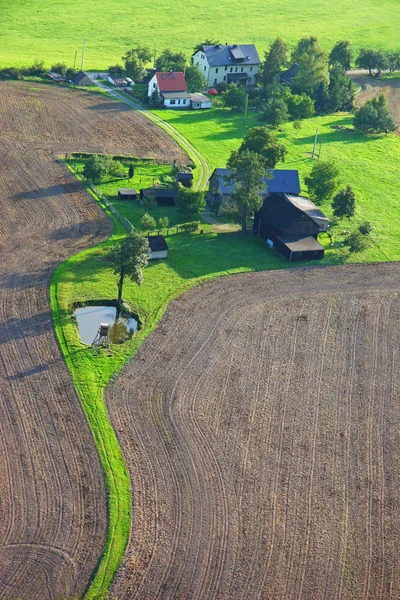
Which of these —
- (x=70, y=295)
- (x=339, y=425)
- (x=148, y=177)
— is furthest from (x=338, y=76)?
(x=339, y=425)

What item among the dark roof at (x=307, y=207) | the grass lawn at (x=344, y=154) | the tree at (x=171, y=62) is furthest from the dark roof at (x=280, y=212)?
the tree at (x=171, y=62)

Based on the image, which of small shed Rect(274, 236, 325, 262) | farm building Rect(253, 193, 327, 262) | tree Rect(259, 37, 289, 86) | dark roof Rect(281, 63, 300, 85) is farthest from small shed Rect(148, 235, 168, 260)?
dark roof Rect(281, 63, 300, 85)

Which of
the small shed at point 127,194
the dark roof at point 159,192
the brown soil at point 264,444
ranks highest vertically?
the dark roof at point 159,192

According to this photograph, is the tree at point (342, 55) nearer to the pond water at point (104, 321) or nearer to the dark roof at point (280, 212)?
the dark roof at point (280, 212)

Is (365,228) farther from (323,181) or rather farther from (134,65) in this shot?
(134,65)

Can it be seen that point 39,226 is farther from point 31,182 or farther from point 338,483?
point 338,483
